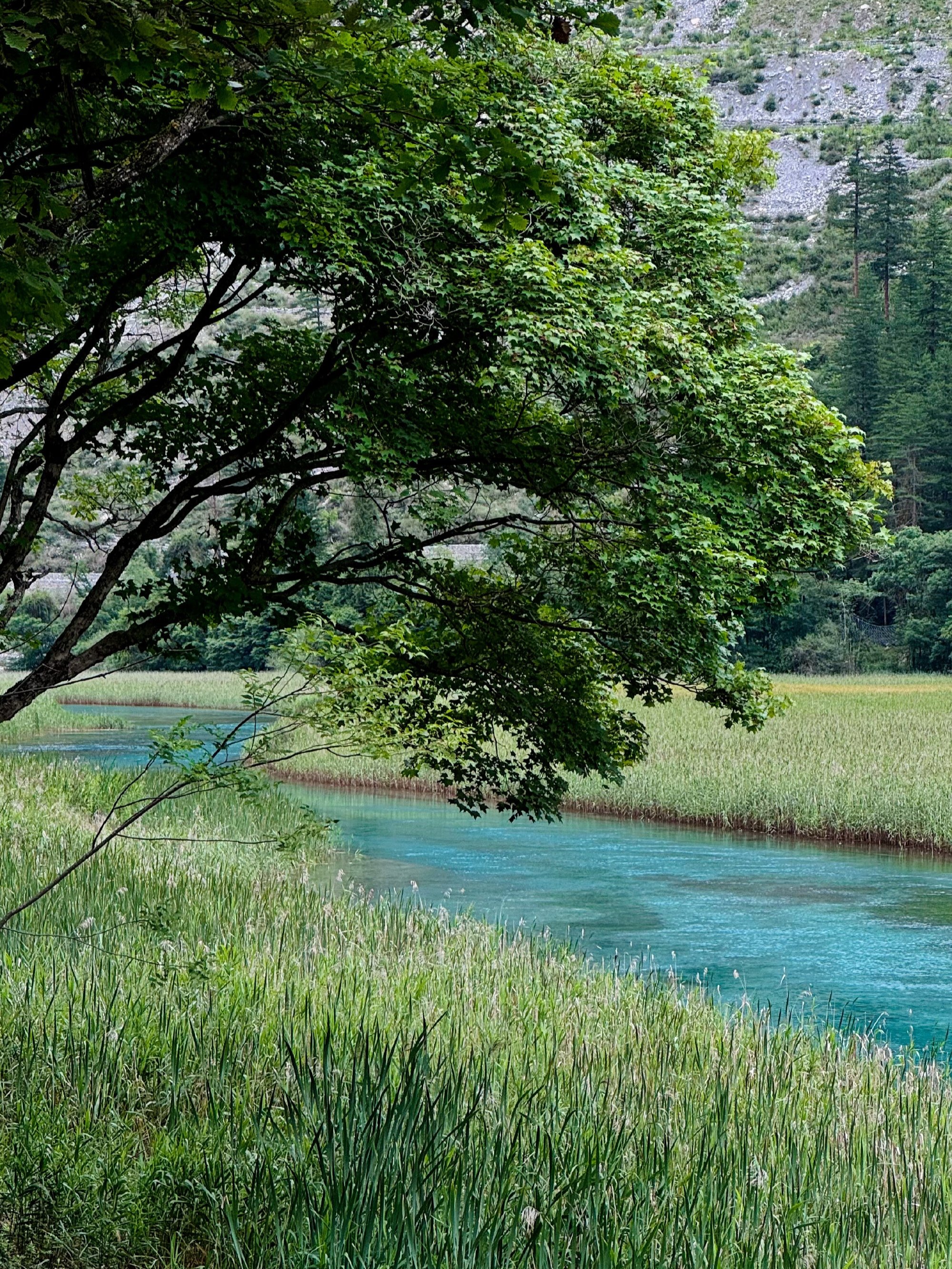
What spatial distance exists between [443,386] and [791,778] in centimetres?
1509

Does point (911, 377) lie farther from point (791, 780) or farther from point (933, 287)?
point (791, 780)

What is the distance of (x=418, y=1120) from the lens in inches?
169

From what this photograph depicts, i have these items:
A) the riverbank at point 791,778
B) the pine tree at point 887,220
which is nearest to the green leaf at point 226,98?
the riverbank at point 791,778

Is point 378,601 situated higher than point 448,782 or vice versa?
point 378,601

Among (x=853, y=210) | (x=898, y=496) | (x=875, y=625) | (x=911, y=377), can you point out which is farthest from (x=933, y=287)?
(x=853, y=210)

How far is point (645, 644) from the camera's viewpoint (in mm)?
8094

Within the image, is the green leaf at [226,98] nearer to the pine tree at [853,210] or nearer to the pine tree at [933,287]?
the pine tree at [933,287]

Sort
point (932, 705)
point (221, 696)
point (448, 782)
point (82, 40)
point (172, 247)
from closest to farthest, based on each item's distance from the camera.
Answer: point (82, 40), point (172, 247), point (448, 782), point (932, 705), point (221, 696)

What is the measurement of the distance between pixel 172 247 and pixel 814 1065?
5602 millimetres

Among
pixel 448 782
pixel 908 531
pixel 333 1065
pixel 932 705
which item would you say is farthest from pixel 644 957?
pixel 908 531

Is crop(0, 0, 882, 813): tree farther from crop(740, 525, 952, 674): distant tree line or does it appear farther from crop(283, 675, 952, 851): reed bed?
crop(740, 525, 952, 674): distant tree line

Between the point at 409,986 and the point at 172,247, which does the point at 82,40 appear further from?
the point at 409,986

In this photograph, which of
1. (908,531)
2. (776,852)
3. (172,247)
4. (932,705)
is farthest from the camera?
(908,531)

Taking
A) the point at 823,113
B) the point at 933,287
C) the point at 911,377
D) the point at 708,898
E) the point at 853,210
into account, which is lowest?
the point at 708,898
